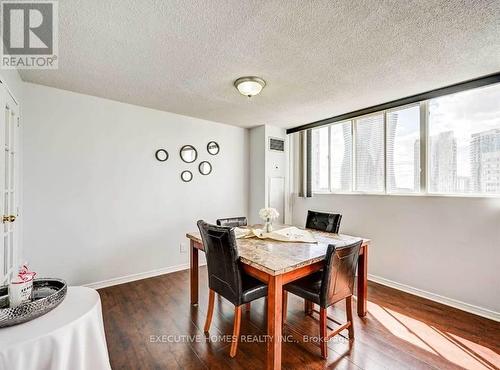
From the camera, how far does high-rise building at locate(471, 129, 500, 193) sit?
2.41m

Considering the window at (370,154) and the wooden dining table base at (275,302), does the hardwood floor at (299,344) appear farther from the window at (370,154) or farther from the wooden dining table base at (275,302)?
the window at (370,154)

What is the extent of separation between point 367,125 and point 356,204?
116cm

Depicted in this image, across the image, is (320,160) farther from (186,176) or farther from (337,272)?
(337,272)

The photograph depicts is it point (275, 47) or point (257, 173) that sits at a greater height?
point (275, 47)

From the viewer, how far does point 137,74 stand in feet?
7.80

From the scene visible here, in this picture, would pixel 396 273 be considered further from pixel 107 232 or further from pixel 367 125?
pixel 107 232

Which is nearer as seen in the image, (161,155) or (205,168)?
(161,155)

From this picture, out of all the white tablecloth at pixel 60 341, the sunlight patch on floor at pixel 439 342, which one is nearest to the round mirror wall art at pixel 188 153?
the white tablecloth at pixel 60 341

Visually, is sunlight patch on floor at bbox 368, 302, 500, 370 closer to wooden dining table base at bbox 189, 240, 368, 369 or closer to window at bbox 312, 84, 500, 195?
wooden dining table base at bbox 189, 240, 368, 369

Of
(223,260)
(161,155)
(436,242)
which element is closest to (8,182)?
(161,155)

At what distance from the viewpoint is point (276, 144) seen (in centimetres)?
445

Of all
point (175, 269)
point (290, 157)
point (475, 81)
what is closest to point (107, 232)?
point (175, 269)

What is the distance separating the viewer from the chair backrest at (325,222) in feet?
9.21

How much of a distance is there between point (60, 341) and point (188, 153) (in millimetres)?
2992
